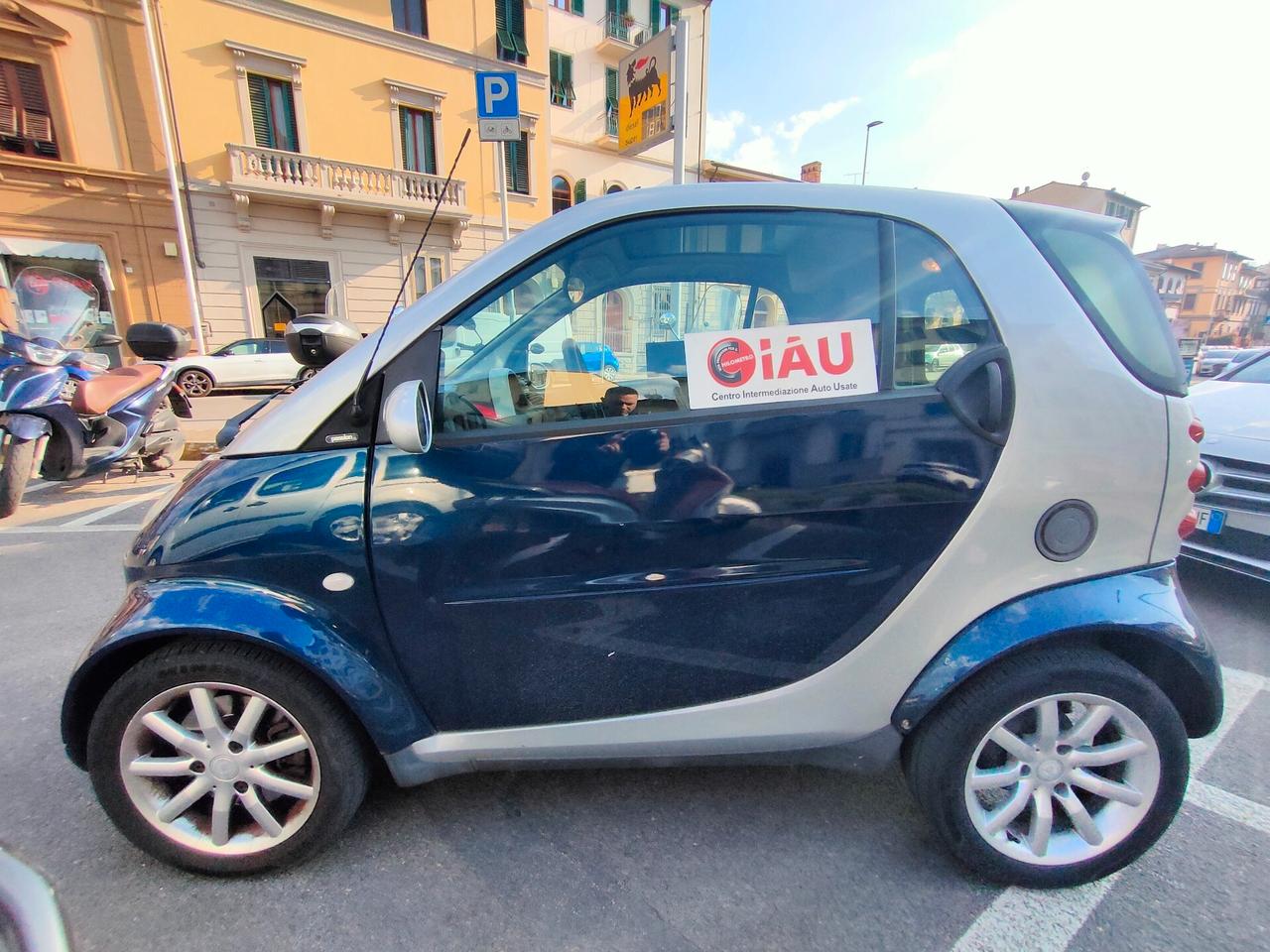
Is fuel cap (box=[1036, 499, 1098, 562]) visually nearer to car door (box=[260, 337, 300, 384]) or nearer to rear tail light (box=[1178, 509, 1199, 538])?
rear tail light (box=[1178, 509, 1199, 538])

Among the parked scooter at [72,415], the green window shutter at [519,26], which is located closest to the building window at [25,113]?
the green window shutter at [519,26]

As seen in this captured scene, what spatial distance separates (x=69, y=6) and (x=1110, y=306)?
20.2 metres

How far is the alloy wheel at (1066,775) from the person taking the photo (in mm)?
1590

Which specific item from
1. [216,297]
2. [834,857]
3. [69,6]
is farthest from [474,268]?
[69,6]

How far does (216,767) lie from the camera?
159 centimetres

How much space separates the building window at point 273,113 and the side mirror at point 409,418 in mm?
17415

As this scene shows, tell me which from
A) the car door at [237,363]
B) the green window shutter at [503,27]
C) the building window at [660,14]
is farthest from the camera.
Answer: the building window at [660,14]

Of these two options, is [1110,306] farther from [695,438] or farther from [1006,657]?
[695,438]

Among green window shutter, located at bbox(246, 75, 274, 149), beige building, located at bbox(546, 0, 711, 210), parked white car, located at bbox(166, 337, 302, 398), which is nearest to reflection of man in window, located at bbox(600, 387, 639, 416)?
parked white car, located at bbox(166, 337, 302, 398)

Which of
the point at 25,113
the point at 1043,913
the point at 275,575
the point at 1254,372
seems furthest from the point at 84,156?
the point at 1254,372

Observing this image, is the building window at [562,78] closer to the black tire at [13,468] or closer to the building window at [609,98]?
the building window at [609,98]

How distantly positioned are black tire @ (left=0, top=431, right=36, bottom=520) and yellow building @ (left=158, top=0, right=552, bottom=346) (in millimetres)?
11065

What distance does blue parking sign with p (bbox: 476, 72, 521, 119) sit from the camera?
4.82 meters

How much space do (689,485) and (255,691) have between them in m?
1.27
